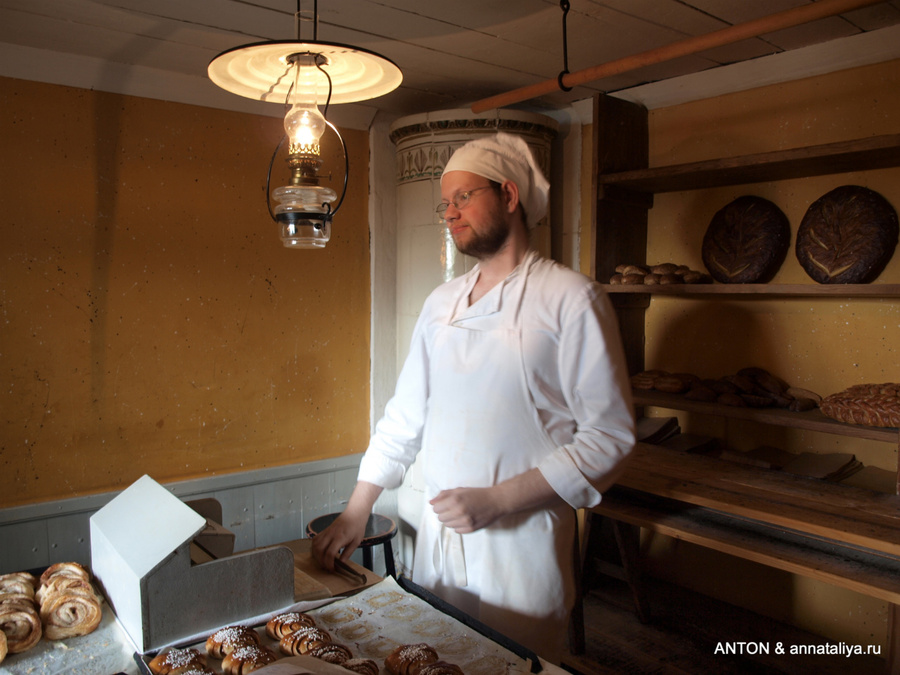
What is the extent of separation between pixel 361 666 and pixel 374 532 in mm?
1814

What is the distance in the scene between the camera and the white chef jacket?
158cm

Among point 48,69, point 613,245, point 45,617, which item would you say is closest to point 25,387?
point 48,69

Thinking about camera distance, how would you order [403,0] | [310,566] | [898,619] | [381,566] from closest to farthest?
[310,566] < [403,0] < [898,619] < [381,566]

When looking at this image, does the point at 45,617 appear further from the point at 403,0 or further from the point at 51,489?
the point at 403,0

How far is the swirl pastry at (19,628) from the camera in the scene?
3.92 ft

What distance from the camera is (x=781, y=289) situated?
2.27m

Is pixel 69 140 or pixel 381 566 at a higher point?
pixel 69 140

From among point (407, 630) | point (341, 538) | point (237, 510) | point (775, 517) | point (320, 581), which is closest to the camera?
point (407, 630)

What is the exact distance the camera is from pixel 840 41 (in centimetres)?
237

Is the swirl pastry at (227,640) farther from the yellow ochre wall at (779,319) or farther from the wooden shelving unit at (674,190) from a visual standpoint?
the yellow ochre wall at (779,319)

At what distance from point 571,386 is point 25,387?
2148 mm

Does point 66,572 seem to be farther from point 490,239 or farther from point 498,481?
point 490,239

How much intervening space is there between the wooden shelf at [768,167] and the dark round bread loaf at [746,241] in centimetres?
13

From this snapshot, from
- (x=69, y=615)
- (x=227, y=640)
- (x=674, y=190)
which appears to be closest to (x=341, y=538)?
(x=227, y=640)
